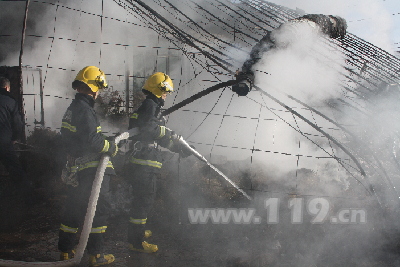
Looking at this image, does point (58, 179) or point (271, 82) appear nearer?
point (271, 82)

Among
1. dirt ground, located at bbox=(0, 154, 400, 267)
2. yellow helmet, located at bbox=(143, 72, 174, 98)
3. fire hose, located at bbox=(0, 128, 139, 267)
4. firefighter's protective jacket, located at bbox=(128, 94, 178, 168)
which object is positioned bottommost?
dirt ground, located at bbox=(0, 154, 400, 267)

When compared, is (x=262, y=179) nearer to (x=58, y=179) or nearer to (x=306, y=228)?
(x=306, y=228)

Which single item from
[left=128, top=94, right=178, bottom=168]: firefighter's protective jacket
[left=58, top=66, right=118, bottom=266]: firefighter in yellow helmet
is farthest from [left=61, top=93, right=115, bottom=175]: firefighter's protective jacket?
[left=128, top=94, right=178, bottom=168]: firefighter's protective jacket

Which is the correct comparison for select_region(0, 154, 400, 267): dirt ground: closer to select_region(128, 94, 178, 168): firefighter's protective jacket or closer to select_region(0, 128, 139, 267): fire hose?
select_region(0, 128, 139, 267): fire hose

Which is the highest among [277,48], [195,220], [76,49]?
[277,48]

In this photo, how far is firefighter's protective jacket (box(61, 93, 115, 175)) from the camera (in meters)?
3.46

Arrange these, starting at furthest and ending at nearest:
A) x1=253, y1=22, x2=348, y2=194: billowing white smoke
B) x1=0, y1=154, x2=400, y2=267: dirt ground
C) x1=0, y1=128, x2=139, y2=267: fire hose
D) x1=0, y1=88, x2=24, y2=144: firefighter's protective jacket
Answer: x1=0, y1=88, x2=24, y2=144: firefighter's protective jacket → x1=253, y1=22, x2=348, y2=194: billowing white smoke → x1=0, y1=154, x2=400, y2=267: dirt ground → x1=0, y1=128, x2=139, y2=267: fire hose

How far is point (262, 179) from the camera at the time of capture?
586 centimetres

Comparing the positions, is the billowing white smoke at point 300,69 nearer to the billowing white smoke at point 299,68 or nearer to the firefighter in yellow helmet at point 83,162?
the billowing white smoke at point 299,68

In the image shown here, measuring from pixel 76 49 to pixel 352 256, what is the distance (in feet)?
31.0

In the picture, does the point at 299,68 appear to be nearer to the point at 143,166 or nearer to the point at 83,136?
the point at 143,166

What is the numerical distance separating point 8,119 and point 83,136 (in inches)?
94.6

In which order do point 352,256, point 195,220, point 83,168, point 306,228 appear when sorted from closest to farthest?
point 83,168, point 352,256, point 306,228, point 195,220

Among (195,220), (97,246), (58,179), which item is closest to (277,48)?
(195,220)
